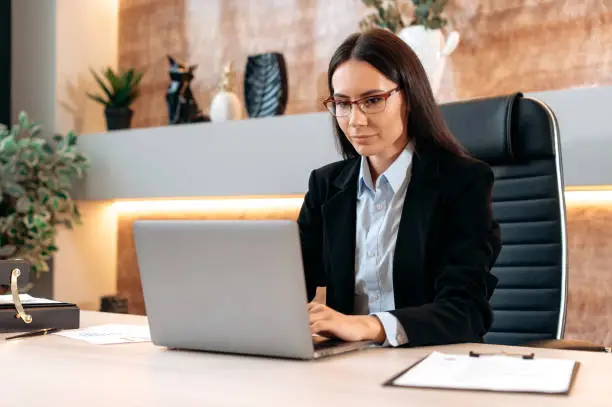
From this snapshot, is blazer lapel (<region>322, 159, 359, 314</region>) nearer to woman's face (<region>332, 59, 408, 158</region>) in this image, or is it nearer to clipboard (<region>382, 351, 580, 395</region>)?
woman's face (<region>332, 59, 408, 158</region>)

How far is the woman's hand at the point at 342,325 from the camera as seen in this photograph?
127 centimetres

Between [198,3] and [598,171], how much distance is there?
7.46ft

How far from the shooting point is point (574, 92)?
7.85 feet

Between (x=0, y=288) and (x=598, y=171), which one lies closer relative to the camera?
(x=0, y=288)

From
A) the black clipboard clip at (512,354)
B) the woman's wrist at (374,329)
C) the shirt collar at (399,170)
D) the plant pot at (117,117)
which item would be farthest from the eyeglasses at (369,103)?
the plant pot at (117,117)

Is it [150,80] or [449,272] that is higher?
[150,80]

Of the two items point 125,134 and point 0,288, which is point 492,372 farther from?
point 125,134

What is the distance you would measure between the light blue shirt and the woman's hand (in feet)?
1.11

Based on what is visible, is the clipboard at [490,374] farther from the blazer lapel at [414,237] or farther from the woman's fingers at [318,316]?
the blazer lapel at [414,237]

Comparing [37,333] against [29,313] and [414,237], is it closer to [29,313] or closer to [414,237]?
[29,313]

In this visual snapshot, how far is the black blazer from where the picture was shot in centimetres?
144

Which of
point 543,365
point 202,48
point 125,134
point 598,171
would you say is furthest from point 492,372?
point 202,48

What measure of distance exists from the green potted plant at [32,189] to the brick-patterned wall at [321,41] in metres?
0.56

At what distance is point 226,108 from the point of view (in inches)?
135
